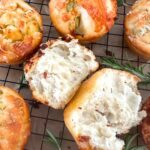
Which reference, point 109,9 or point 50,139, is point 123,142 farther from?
point 109,9

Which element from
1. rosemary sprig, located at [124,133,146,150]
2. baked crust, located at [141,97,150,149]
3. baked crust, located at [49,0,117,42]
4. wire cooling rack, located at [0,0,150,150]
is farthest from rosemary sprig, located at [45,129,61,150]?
baked crust, located at [49,0,117,42]

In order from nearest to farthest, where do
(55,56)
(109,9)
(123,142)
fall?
(123,142)
(55,56)
(109,9)

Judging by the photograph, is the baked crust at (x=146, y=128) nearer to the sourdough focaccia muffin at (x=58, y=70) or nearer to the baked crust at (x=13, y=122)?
the sourdough focaccia muffin at (x=58, y=70)

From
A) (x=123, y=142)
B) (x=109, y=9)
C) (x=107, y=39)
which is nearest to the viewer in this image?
(x=123, y=142)

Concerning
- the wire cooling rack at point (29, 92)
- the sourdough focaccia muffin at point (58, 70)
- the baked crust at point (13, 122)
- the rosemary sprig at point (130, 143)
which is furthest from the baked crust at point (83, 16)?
the rosemary sprig at point (130, 143)

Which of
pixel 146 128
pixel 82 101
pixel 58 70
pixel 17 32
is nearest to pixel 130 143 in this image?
pixel 146 128

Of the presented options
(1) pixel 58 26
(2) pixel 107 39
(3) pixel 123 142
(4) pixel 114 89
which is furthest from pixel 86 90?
(2) pixel 107 39
